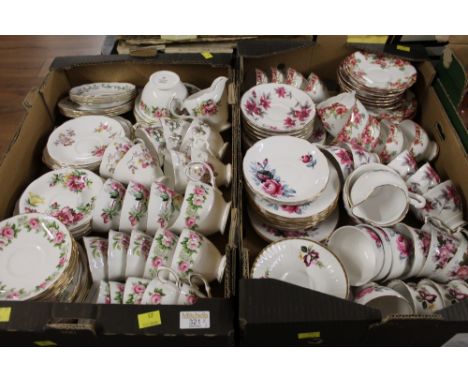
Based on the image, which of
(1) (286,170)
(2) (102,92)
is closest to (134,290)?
(1) (286,170)

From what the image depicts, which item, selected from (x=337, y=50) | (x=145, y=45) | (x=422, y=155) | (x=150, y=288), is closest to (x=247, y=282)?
(x=150, y=288)

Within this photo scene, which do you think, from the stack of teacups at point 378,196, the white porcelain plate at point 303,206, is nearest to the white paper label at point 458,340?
the stack of teacups at point 378,196

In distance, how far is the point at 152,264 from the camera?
953 millimetres

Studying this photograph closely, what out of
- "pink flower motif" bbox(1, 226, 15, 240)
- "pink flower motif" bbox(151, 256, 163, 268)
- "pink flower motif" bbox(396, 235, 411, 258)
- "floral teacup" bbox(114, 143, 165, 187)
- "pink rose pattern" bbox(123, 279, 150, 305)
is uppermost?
"floral teacup" bbox(114, 143, 165, 187)

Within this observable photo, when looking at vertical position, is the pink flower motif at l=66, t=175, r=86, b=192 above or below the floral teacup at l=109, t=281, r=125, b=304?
above

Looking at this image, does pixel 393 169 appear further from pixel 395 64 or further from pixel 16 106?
pixel 16 106

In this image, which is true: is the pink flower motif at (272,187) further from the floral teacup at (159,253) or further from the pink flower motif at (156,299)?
the pink flower motif at (156,299)

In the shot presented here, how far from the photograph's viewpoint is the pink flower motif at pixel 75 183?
118cm

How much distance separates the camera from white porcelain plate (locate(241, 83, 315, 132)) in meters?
1.28

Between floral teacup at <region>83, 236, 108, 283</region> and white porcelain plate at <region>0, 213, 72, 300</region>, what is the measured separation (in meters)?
0.06

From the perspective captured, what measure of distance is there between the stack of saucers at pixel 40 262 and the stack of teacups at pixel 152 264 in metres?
0.06

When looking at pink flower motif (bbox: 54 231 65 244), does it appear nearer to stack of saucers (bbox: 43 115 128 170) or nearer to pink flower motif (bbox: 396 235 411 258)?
stack of saucers (bbox: 43 115 128 170)

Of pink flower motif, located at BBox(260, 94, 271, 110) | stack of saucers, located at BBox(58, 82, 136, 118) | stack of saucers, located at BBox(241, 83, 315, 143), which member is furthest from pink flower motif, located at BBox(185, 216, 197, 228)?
stack of saucers, located at BBox(58, 82, 136, 118)

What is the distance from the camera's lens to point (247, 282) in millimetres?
787
